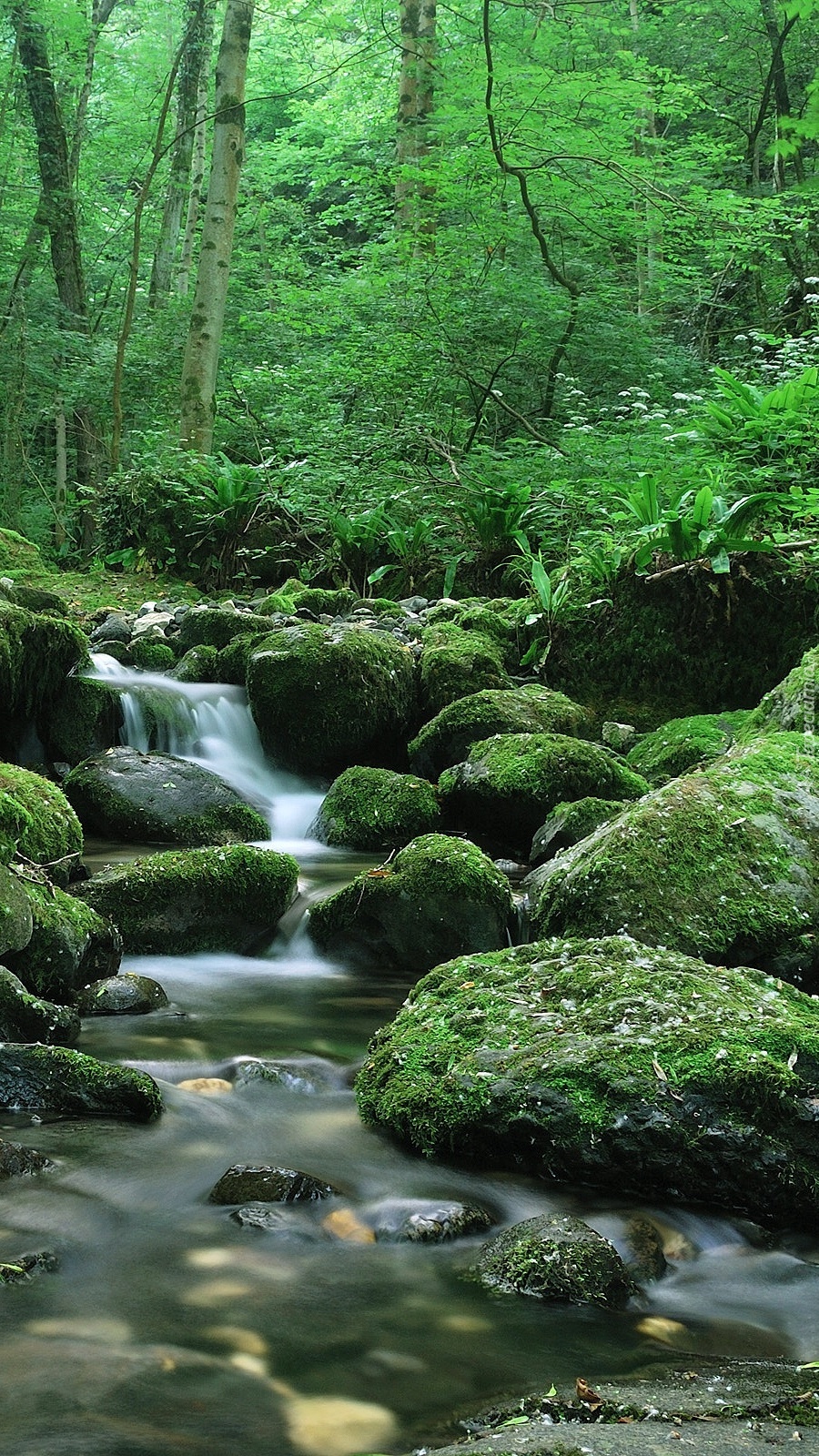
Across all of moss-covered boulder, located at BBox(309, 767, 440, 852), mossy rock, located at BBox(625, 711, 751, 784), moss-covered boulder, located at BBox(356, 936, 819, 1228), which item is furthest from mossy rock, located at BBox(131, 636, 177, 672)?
moss-covered boulder, located at BBox(356, 936, 819, 1228)

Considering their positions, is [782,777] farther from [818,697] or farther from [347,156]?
[347,156]

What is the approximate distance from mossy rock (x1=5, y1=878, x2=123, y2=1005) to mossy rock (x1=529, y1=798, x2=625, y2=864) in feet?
7.08

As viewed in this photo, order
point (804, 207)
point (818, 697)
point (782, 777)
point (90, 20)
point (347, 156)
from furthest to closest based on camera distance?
point (347, 156)
point (90, 20)
point (804, 207)
point (818, 697)
point (782, 777)

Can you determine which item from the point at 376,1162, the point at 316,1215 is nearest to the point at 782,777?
the point at 376,1162

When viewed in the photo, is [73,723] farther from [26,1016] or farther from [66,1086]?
[66,1086]

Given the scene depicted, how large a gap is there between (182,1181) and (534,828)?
11.2 feet

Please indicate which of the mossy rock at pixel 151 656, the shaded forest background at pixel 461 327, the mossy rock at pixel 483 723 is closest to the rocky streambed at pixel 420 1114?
the mossy rock at pixel 483 723

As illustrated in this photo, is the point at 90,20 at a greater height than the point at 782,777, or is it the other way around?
the point at 90,20

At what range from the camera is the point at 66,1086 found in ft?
10.1

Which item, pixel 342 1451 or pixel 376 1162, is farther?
pixel 376 1162

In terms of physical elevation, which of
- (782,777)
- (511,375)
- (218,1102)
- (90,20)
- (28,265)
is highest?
(90,20)

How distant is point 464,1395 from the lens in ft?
6.44

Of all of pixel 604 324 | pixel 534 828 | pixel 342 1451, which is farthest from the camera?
pixel 604 324

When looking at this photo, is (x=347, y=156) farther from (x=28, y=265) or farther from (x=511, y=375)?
(x=511, y=375)
